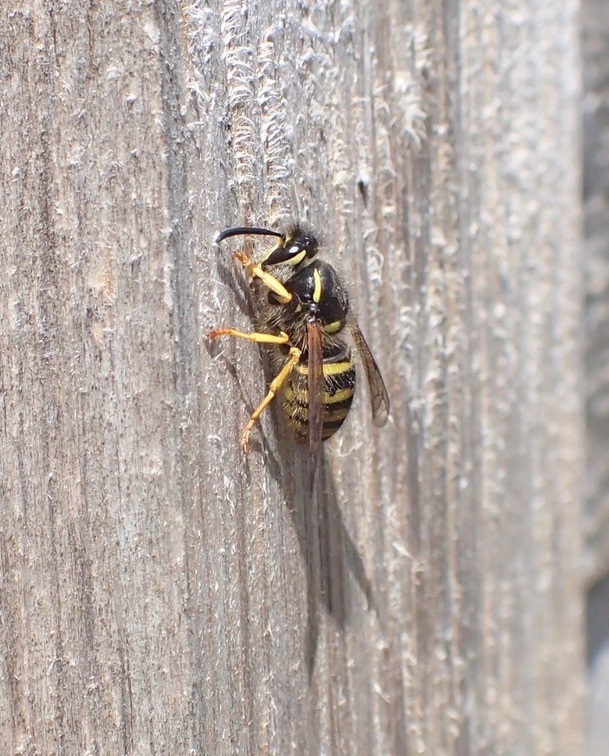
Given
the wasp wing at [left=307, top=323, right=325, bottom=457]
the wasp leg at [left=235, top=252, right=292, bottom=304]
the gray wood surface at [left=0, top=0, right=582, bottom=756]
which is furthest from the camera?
the wasp wing at [left=307, top=323, right=325, bottom=457]

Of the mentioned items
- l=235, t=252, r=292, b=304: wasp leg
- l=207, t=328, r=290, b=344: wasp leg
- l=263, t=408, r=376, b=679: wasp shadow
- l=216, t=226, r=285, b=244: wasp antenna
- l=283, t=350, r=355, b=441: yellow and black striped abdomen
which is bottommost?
l=263, t=408, r=376, b=679: wasp shadow

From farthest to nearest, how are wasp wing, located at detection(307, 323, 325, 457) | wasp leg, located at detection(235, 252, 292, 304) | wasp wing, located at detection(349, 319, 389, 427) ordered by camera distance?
wasp wing, located at detection(349, 319, 389, 427) → wasp wing, located at detection(307, 323, 325, 457) → wasp leg, located at detection(235, 252, 292, 304)

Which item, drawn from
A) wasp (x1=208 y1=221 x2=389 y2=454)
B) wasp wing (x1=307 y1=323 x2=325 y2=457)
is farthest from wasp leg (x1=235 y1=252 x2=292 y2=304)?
wasp wing (x1=307 y1=323 x2=325 y2=457)

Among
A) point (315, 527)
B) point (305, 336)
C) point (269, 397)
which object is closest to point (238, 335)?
point (269, 397)

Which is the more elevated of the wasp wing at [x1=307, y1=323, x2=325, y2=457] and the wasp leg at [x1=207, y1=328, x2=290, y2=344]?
the wasp leg at [x1=207, y1=328, x2=290, y2=344]

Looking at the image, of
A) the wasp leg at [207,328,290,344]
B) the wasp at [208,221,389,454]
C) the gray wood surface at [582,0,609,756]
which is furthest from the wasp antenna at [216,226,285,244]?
the gray wood surface at [582,0,609,756]

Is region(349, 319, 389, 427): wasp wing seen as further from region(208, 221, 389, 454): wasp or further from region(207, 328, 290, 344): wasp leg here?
region(207, 328, 290, 344): wasp leg

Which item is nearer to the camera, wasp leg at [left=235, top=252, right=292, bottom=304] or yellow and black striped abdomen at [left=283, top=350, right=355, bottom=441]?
wasp leg at [left=235, top=252, right=292, bottom=304]

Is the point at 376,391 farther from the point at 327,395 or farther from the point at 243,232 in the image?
the point at 243,232
